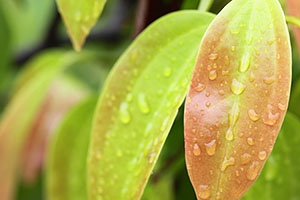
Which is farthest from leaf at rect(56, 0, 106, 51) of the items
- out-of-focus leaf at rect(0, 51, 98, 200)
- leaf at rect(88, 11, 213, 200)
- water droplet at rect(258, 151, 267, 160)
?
out-of-focus leaf at rect(0, 51, 98, 200)

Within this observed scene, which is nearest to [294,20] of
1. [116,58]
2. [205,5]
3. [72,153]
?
[205,5]

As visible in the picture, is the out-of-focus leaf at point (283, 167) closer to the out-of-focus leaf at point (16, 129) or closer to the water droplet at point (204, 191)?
the water droplet at point (204, 191)

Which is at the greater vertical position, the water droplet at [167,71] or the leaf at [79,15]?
the leaf at [79,15]

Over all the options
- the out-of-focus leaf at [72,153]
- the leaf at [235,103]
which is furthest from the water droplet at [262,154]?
the out-of-focus leaf at [72,153]

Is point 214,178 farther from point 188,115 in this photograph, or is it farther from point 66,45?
point 66,45

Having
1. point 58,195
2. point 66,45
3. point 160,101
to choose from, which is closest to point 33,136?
point 58,195

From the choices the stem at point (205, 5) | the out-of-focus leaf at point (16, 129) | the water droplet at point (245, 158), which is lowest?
the out-of-focus leaf at point (16, 129)
